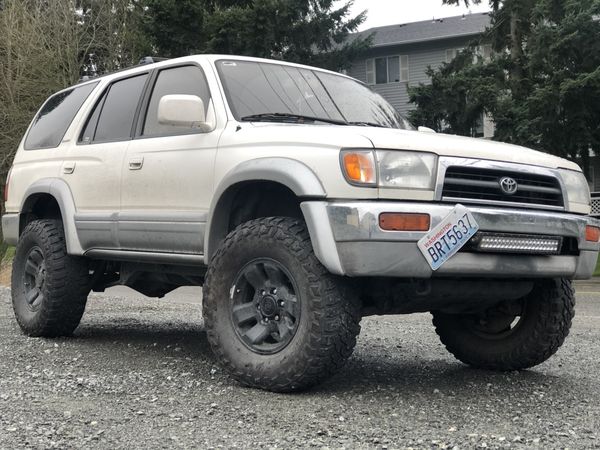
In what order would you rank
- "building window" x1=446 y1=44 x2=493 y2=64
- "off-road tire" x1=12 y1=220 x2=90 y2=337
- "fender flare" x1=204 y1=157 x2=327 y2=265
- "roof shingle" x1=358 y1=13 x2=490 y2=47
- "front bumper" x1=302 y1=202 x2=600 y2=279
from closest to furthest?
"front bumper" x1=302 y1=202 x2=600 y2=279
"fender flare" x1=204 y1=157 x2=327 y2=265
"off-road tire" x1=12 y1=220 x2=90 y2=337
"building window" x1=446 y1=44 x2=493 y2=64
"roof shingle" x1=358 y1=13 x2=490 y2=47

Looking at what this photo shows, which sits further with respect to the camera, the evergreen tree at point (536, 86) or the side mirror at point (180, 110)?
the evergreen tree at point (536, 86)

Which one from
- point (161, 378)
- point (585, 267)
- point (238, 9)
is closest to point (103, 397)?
point (161, 378)

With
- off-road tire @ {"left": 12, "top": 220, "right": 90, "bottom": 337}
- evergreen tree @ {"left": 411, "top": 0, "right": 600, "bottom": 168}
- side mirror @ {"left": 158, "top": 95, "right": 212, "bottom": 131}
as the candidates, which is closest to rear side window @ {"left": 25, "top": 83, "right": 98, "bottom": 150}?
off-road tire @ {"left": 12, "top": 220, "right": 90, "bottom": 337}

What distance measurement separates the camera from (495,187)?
14.2 ft

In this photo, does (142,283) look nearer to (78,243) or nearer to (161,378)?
(78,243)

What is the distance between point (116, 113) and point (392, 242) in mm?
3061

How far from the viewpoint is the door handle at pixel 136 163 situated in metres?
5.50

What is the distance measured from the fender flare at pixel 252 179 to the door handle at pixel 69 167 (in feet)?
6.26

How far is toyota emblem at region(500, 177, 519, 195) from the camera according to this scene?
14.3 feet

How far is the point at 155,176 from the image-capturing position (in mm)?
5355

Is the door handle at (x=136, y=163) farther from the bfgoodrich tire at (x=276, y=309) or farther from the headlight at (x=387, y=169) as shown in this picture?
the headlight at (x=387, y=169)

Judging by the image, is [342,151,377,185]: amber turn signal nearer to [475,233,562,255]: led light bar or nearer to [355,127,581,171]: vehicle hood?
[355,127,581,171]: vehicle hood

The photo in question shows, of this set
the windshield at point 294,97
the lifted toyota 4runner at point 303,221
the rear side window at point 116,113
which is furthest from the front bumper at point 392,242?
the rear side window at point 116,113

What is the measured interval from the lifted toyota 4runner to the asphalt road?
28cm
